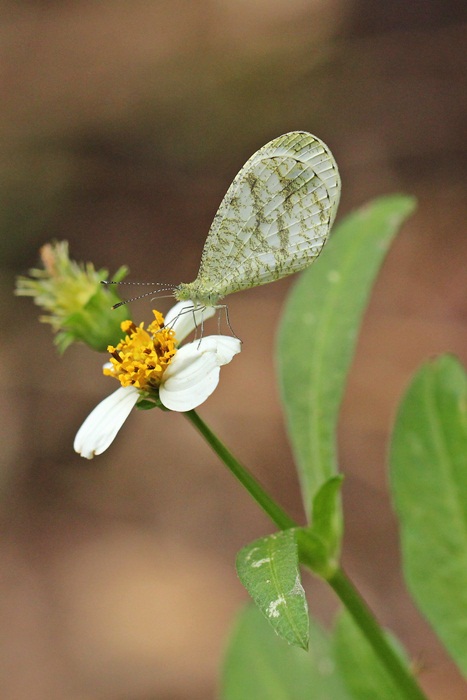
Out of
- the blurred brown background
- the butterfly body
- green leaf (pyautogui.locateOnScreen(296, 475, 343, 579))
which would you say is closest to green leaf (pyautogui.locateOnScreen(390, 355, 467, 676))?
green leaf (pyautogui.locateOnScreen(296, 475, 343, 579))

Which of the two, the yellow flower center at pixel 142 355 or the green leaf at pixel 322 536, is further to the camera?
the yellow flower center at pixel 142 355

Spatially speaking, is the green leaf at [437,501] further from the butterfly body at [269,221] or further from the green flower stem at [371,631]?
the butterfly body at [269,221]

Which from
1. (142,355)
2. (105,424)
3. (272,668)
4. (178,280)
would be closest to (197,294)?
(142,355)

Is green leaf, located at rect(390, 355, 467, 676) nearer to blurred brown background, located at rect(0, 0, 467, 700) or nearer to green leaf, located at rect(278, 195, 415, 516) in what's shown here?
green leaf, located at rect(278, 195, 415, 516)

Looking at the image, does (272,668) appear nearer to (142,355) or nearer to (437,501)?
(437,501)

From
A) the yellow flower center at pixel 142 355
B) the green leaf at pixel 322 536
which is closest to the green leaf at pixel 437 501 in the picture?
the green leaf at pixel 322 536

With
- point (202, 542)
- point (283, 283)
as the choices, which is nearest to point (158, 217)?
point (283, 283)

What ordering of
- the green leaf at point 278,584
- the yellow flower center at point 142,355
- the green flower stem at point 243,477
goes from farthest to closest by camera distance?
the yellow flower center at point 142,355, the green flower stem at point 243,477, the green leaf at point 278,584
